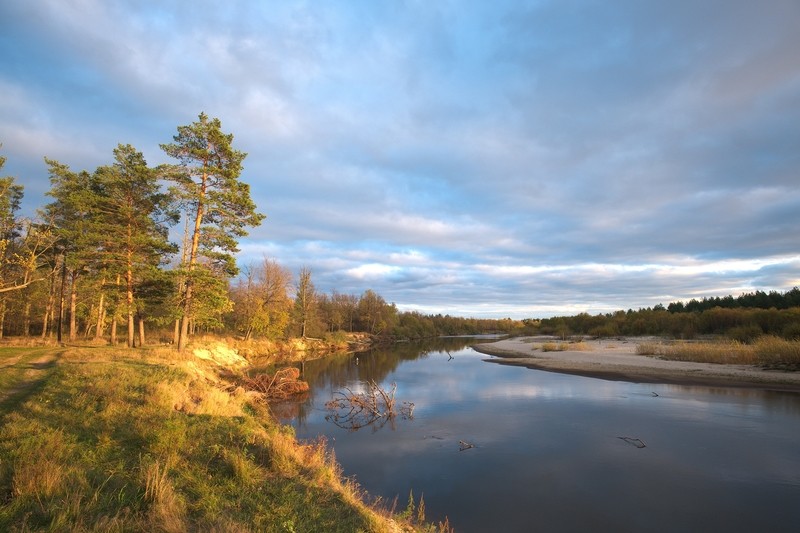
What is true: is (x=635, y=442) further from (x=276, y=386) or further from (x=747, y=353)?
(x=747, y=353)

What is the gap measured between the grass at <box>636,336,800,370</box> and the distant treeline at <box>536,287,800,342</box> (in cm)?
825

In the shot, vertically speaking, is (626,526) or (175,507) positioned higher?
(175,507)

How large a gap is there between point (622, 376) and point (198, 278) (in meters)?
31.9

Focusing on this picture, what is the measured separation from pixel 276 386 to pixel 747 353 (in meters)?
37.3

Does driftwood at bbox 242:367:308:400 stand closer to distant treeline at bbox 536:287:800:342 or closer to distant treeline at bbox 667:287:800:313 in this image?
distant treeline at bbox 536:287:800:342

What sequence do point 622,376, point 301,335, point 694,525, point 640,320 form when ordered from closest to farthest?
point 694,525
point 622,376
point 301,335
point 640,320

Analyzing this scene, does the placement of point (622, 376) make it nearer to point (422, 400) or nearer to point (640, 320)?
point (422, 400)

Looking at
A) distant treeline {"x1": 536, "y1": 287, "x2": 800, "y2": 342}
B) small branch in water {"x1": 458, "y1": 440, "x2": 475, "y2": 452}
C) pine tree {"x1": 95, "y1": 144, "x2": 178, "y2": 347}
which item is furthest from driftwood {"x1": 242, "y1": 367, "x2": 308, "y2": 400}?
distant treeline {"x1": 536, "y1": 287, "x2": 800, "y2": 342}

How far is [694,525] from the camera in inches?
363

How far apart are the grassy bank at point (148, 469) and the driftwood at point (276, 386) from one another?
11339 mm

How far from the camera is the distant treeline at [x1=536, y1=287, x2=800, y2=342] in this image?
49656 millimetres

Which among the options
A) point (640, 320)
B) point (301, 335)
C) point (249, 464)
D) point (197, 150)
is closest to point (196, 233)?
point (197, 150)

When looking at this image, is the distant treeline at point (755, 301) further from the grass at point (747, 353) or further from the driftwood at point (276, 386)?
the driftwood at point (276, 386)

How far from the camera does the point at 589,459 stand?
1355 centimetres
